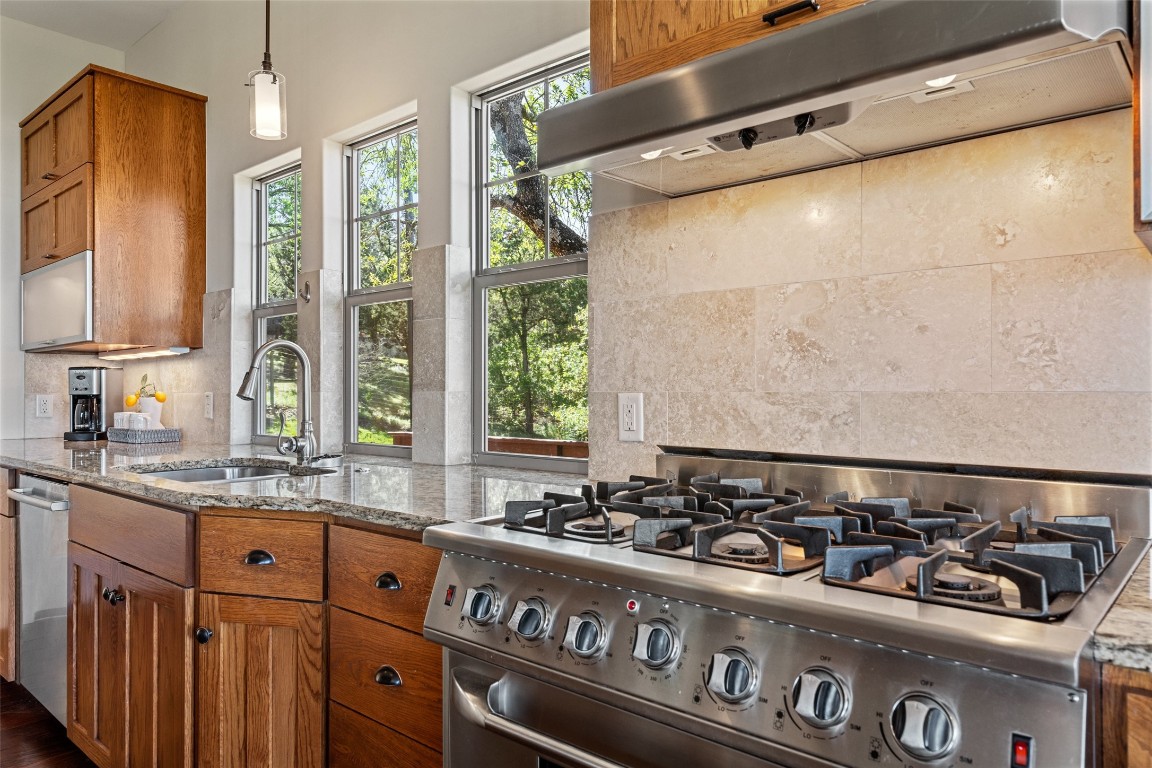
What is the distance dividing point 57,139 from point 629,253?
3108 millimetres

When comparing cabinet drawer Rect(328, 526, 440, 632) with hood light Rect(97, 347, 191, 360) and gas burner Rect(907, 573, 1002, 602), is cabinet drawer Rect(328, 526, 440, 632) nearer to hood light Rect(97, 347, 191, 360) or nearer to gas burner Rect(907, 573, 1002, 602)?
gas burner Rect(907, 573, 1002, 602)

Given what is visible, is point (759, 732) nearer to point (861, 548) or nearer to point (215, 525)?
point (861, 548)

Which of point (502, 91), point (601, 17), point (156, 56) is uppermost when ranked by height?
point (156, 56)

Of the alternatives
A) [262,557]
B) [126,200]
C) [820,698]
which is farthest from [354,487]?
[126,200]

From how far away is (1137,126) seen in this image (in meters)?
1.02

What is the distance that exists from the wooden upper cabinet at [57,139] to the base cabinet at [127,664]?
6.43 feet

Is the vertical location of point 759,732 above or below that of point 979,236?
below

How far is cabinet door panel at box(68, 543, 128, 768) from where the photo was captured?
2107 mm

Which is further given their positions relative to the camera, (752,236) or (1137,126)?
(752,236)

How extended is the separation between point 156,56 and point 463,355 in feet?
9.13

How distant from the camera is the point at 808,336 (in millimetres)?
1608

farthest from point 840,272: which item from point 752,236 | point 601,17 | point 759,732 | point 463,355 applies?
point 463,355

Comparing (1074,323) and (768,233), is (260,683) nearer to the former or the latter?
(768,233)

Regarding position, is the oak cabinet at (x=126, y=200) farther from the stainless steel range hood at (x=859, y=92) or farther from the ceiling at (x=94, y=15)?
the stainless steel range hood at (x=859, y=92)
